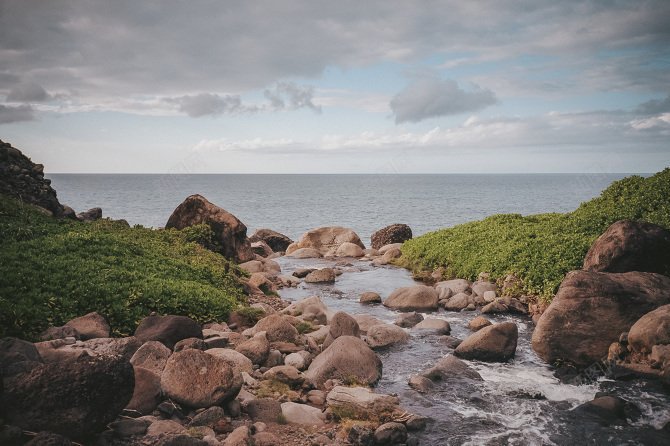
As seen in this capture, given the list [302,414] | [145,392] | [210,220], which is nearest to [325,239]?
[210,220]

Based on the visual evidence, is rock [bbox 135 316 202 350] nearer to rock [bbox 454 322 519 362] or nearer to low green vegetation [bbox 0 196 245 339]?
low green vegetation [bbox 0 196 245 339]

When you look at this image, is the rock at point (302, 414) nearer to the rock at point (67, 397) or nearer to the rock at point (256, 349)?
the rock at point (256, 349)

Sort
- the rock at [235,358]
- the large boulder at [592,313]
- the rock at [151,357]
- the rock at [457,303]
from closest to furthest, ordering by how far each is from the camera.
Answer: the rock at [151,357] < the rock at [235,358] < the large boulder at [592,313] < the rock at [457,303]

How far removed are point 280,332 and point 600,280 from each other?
9.55 meters

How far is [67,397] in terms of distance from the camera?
23.4ft

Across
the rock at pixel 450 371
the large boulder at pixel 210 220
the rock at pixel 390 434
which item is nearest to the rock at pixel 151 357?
the rock at pixel 390 434

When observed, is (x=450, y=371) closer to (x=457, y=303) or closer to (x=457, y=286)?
(x=457, y=303)

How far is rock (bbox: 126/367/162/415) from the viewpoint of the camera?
347 inches

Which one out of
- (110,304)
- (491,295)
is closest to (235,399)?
(110,304)

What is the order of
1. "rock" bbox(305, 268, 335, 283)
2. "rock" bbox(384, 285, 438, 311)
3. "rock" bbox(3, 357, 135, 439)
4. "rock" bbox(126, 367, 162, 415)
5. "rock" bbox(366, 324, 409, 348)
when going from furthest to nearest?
"rock" bbox(305, 268, 335, 283) < "rock" bbox(384, 285, 438, 311) < "rock" bbox(366, 324, 409, 348) < "rock" bbox(126, 367, 162, 415) < "rock" bbox(3, 357, 135, 439)

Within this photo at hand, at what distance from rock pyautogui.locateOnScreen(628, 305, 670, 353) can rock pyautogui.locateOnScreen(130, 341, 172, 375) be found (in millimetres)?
11781

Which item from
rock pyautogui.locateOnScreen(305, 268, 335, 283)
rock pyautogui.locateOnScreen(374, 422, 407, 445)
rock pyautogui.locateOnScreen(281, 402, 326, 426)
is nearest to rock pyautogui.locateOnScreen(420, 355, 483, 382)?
rock pyautogui.locateOnScreen(374, 422, 407, 445)

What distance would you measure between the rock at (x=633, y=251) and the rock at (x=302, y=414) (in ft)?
36.0

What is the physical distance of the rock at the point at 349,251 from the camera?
121 feet
